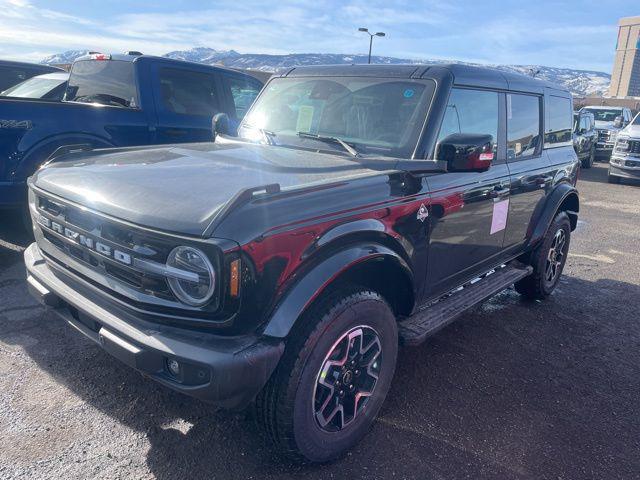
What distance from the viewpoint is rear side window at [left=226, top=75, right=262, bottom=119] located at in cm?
670

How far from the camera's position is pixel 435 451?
8.82 feet

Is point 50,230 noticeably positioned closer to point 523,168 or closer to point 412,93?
point 412,93

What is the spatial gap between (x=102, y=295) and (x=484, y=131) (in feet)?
8.89

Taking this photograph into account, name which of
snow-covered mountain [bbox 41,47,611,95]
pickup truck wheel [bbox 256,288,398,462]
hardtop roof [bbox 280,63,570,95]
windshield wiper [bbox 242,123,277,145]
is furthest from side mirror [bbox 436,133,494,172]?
snow-covered mountain [bbox 41,47,611,95]

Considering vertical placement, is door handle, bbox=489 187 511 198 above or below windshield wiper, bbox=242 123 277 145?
below

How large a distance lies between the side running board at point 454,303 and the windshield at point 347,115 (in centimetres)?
102

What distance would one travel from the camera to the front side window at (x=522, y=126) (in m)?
3.89

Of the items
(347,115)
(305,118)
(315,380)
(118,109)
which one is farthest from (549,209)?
(118,109)

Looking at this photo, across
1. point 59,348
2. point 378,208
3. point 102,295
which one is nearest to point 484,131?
point 378,208

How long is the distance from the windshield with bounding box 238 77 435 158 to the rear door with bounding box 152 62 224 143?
2.34 m

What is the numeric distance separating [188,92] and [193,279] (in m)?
4.73

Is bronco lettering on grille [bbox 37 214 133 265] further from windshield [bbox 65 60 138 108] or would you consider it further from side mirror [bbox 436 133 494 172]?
windshield [bbox 65 60 138 108]

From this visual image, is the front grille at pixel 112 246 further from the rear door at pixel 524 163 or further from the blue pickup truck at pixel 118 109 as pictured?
the rear door at pixel 524 163

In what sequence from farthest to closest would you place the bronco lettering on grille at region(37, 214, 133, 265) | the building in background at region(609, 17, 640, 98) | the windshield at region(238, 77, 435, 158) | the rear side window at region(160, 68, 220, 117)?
the building in background at region(609, 17, 640, 98) < the rear side window at region(160, 68, 220, 117) < the windshield at region(238, 77, 435, 158) < the bronco lettering on grille at region(37, 214, 133, 265)
